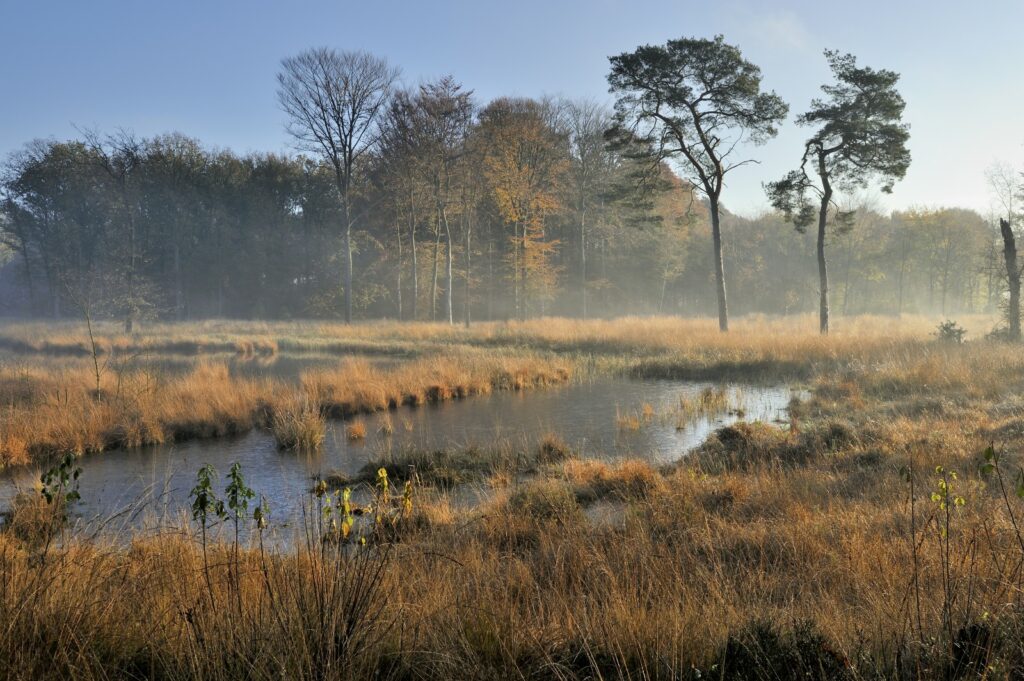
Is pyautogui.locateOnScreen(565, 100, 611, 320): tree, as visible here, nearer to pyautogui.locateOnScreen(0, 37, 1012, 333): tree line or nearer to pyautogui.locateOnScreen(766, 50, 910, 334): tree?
pyautogui.locateOnScreen(0, 37, 1012, 333): tree line

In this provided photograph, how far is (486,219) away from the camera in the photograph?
1571 inches

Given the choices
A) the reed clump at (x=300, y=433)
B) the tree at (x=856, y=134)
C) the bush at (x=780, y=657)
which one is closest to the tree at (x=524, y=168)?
the tree at (x=856, y=134)

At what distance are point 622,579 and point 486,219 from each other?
37.5m

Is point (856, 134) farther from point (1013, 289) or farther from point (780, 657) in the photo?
point (780, 657)

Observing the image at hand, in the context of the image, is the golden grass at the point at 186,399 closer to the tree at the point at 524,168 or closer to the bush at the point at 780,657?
the bush at the point at 780,657

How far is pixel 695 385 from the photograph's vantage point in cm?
1521

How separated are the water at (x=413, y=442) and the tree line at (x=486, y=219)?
11595 mm

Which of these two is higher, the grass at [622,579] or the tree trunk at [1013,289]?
the tree trunk at [1013,289]

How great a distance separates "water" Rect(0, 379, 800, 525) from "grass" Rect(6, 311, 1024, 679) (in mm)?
832

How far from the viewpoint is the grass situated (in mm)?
2408

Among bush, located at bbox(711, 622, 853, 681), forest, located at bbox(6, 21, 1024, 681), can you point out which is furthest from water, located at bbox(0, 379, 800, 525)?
bush, located at bbox(711, 622, 853, 681)

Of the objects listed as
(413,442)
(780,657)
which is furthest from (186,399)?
(780,657)

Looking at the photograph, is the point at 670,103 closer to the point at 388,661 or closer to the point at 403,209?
the point at 403,209

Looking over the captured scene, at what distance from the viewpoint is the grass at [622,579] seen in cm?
241
